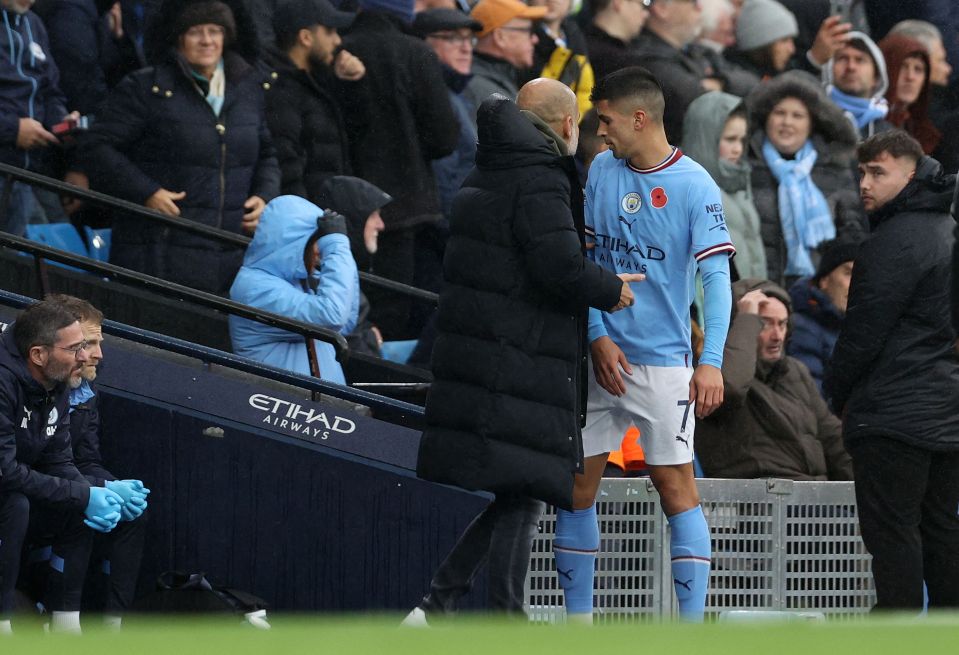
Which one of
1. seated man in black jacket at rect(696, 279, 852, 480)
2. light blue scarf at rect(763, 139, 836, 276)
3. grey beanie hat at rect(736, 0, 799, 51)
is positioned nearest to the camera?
seated man in black jacket at rect(696, 279, 852, 480)

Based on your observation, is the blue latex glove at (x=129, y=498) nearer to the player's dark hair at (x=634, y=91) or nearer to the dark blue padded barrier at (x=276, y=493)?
the dark blue padded barrier at (x=276, y=493)

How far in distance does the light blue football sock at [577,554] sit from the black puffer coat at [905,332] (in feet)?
A: 4.31

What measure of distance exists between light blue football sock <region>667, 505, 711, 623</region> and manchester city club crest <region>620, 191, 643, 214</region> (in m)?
1.12

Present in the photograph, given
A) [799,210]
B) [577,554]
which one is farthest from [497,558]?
[799,210]

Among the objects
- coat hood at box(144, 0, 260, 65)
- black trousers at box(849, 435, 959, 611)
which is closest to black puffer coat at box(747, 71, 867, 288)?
coat hood at box(144, 0, 260, 65)

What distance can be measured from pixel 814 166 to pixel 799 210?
1.30 ft

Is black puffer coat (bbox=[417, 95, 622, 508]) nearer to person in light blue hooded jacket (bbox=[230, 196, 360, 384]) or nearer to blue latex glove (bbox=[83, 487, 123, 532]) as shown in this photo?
blue latex glove (bbox=[83, 487, 123, 532])

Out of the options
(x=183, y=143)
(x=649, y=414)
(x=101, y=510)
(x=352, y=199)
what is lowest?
(x=101, y=510)

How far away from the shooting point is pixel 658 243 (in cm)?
701

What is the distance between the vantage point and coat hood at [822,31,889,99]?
13000mm

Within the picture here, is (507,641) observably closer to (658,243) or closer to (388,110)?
(658,243)

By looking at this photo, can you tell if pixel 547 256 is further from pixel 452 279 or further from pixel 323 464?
pixel 323 464

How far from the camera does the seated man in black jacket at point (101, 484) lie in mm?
7527

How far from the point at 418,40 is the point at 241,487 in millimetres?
3748
